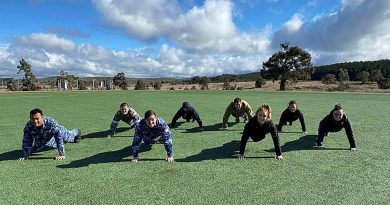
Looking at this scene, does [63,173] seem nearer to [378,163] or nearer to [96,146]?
[96,146]

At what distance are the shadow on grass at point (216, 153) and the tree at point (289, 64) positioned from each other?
50734 millimetres

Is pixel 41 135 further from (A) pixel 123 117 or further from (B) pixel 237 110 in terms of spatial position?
(B) pixel 237 110

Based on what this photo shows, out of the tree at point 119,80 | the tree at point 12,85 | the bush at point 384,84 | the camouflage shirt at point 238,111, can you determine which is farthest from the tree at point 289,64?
the camouflage shirt at point 238,111

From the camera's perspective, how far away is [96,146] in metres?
8.75

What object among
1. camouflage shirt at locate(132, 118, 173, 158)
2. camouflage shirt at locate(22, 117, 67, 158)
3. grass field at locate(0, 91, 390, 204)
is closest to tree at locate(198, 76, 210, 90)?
grass field at locate(0, 91, 390, 204)

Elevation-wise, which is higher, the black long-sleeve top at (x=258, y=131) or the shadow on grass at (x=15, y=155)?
the black long-sleeve top at (x=258, y=131)

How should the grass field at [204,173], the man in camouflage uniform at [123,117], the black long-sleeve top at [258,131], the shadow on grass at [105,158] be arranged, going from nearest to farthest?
the grass field at [204,173] < the shadow on grass at [105,158] < the black long-sleeve top at [258,131] < the man in camouflage uniform at [123,117]

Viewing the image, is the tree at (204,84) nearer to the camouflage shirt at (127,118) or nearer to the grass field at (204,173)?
the camouflage shirt at (127,118)

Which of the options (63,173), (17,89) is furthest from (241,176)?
(17,89)

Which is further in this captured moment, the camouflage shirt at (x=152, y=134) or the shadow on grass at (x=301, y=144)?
the shadow on grass at (x=301, y=144)

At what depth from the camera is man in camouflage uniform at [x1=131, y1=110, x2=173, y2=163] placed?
7.22m

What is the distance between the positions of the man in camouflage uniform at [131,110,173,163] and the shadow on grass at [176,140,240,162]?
409 mm

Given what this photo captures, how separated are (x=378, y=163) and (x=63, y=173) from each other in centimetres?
584

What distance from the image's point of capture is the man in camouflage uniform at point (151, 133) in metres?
7.22
